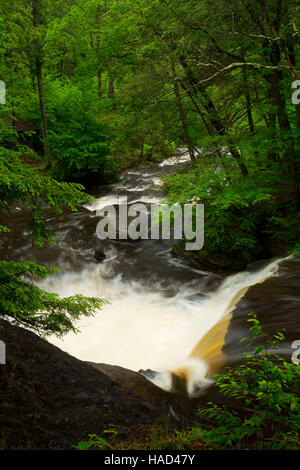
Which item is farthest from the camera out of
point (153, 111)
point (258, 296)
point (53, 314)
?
point (153, 111)

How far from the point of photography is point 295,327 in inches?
195

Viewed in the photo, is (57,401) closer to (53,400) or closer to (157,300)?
(53,400)

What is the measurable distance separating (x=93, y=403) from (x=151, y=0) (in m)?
11.2

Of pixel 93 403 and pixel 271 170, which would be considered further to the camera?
pixel 271 170

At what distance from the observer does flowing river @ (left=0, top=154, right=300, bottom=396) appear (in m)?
5.36

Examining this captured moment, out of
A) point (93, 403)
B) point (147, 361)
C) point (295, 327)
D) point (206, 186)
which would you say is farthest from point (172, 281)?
point (93, 403)

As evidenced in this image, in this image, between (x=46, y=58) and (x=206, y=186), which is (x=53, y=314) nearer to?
(x=206, y=186)

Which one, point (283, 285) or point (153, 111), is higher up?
point (153, 111)
